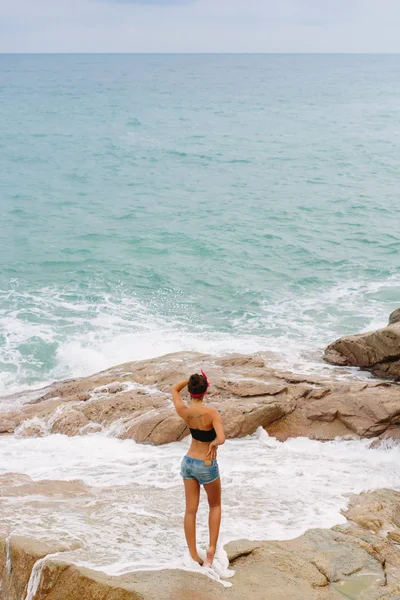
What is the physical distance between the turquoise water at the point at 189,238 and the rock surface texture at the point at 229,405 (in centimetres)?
243

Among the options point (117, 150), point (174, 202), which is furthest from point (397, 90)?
point (174, 202)

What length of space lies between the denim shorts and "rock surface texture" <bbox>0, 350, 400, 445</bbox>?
4719 mm

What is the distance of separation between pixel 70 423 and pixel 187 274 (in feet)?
48.1

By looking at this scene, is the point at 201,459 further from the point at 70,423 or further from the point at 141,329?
the point at 141,329

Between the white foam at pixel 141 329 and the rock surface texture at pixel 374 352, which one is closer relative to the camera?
the rock surface texture at pixel 374 352

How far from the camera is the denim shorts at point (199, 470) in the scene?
7.51m

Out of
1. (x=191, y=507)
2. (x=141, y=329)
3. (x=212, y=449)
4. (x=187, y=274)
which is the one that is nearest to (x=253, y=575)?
(x=191, y=507)

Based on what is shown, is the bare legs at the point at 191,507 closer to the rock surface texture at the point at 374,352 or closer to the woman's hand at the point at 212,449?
the woman's hand at the point at 212,449

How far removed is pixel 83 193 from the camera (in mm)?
40594

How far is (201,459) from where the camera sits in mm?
7516

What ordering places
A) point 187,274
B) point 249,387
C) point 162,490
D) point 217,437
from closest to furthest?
1. point 217,437
2. point 162,490
3. point 249,387
4. point 187,274

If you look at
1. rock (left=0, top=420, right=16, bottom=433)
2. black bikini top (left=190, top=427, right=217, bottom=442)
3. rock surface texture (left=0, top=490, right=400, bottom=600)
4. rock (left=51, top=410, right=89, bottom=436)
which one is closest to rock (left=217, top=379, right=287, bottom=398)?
rock (left=51, top=410, right=89, bottom=436)

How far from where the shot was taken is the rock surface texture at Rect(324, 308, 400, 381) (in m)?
14.1

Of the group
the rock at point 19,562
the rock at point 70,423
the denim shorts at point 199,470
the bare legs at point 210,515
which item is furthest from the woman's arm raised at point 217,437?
the rock at point 70,423
